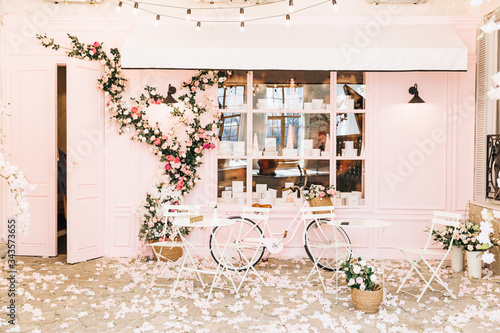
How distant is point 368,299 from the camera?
4793 millimetres

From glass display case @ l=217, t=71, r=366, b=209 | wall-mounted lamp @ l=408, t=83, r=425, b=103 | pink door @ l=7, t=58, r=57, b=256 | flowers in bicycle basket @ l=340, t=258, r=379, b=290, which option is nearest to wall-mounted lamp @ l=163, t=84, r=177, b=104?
glass display case @ l=217, t=71, r=366, b=209

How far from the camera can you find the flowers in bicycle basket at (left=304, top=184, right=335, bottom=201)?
6.80 metres

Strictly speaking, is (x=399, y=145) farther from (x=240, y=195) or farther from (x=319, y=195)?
(x=240, y=195)

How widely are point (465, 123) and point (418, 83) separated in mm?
906

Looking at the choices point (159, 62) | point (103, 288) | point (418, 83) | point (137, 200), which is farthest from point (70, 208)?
point (418, 83)

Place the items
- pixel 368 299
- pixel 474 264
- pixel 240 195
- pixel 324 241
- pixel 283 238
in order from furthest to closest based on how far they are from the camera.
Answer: pixel 240 195 < pixel 324 241 < pixel 283 238 < pixel 474 264 < pixel 368 299

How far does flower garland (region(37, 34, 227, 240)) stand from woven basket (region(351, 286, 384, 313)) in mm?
3138

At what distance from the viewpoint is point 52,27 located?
7250 millimetres

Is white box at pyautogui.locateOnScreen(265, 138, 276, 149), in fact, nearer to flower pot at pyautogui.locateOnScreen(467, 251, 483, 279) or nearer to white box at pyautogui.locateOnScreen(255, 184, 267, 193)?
white box at pyautogui.locateOnScreen(255, 184, 267, 193)

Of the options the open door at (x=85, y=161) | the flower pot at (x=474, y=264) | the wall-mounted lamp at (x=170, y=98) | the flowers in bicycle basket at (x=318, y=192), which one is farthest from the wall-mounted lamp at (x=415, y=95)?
the open door at (x=85, y=161)

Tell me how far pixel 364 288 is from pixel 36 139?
204 inches

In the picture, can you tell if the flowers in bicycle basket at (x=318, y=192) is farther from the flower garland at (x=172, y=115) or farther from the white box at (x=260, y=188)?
the flower garland at (x=172, y=115)

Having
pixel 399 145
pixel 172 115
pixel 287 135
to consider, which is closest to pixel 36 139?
pixel 172 115

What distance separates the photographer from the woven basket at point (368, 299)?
189 inches
